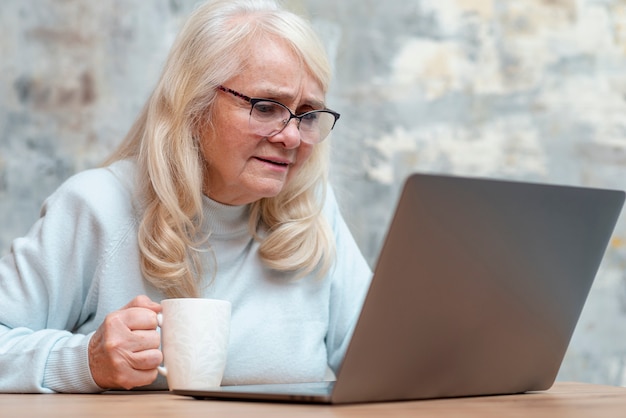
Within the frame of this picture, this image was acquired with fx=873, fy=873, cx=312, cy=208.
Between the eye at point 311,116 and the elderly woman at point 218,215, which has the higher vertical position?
the eye at point 311,116

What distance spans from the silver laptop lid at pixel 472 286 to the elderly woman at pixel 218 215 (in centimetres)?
63

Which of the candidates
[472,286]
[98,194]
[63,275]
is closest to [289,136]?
[98,194]

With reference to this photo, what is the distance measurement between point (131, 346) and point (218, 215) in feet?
1.64

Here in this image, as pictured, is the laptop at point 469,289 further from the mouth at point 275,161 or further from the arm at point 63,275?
the mouth at point 275,161

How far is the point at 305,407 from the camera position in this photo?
0.90 metres

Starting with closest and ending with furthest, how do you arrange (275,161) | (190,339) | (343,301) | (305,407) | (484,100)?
(305,407), (190,339), (275,161), (343,301), (484,100)

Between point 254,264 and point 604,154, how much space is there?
1.90 m

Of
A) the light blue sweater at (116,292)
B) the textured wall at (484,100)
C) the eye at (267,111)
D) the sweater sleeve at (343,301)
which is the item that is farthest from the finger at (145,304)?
the textured wall at (484,100)

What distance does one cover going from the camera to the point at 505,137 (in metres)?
3.13

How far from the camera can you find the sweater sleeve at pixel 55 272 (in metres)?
1.34

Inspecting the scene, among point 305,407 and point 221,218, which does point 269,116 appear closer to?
point 221,218

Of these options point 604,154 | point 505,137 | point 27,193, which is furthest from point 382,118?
point 27,193

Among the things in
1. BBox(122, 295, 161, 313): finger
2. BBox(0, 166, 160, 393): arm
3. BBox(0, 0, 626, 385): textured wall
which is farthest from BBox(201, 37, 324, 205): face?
BBox(0, 0, 626, 385): textured wall

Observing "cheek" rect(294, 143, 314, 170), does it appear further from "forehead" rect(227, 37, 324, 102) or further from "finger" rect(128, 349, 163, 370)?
"finger" rect(128, 349, 163, 370)
